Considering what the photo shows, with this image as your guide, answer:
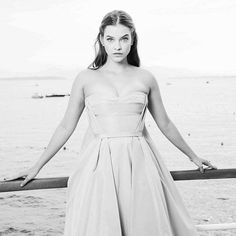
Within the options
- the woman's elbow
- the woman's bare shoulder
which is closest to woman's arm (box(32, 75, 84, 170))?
the woman's bare shoulder

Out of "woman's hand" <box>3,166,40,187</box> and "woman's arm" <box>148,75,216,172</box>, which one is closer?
"woman's hand" <box>3,166,40,187</box>

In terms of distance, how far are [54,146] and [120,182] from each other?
39 cm

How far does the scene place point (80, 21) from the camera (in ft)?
246

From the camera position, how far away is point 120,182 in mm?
2314

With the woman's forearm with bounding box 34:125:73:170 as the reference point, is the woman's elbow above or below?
above

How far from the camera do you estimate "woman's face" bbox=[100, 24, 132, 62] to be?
7.84 feet

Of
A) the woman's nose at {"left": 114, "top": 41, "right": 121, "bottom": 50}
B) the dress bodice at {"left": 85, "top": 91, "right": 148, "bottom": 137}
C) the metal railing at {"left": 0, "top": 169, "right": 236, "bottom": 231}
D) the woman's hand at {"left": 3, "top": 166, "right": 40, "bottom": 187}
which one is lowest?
the metal railing at {"left": 0, "top": 169, "right": 236, "bottom": 231}

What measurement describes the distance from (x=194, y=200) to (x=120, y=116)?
2561 centimetres

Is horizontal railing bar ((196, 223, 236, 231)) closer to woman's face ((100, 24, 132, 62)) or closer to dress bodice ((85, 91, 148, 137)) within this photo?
dress bodice ((85, 91, 148, 137))

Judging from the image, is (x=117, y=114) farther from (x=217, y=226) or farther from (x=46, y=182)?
(x=217, y=226)

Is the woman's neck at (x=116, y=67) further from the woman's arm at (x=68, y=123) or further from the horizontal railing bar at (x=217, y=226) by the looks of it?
the horizontal railing bar at (x=217, y=226)

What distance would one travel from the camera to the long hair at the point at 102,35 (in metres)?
2.40

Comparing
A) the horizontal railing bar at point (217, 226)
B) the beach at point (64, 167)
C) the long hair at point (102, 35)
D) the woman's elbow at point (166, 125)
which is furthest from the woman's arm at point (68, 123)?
the beach at point (64, 167)

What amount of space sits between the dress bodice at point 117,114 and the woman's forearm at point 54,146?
7.5 inches
